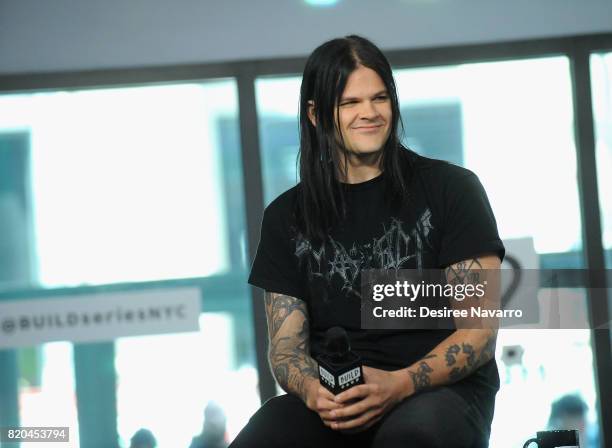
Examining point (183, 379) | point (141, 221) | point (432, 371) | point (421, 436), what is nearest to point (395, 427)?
point (421, 436)

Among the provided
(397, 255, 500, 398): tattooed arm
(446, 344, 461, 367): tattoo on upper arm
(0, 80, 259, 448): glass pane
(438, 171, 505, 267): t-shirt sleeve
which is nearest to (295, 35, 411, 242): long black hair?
(438, 171, 505, 267): t-shirt sleeve

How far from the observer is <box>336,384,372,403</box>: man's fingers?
1552 millimetres

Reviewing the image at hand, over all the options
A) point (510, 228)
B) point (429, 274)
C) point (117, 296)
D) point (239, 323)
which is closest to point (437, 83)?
point (510, 228)

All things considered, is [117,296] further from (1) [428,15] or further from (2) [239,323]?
(1) [428,15]

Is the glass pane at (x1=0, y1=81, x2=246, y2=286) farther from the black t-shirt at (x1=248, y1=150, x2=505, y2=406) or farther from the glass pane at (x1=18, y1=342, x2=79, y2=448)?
the black t-shirt at (x1=248, y1=150, x2=505, y2=406)

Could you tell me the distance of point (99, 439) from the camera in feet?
11.6

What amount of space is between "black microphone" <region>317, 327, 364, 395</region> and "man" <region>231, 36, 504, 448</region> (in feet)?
0.07

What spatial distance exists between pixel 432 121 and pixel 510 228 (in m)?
0.54

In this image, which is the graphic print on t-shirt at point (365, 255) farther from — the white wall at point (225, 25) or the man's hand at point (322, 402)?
the white wall at point (225, 25)

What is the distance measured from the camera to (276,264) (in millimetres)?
1903

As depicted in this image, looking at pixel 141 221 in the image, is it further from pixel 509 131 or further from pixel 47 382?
pixel 509 131

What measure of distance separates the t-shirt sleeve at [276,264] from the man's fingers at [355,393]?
365mm

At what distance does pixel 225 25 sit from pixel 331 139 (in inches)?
71.9

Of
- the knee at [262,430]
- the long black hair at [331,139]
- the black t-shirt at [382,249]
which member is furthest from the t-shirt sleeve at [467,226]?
the knee at [262,430]
